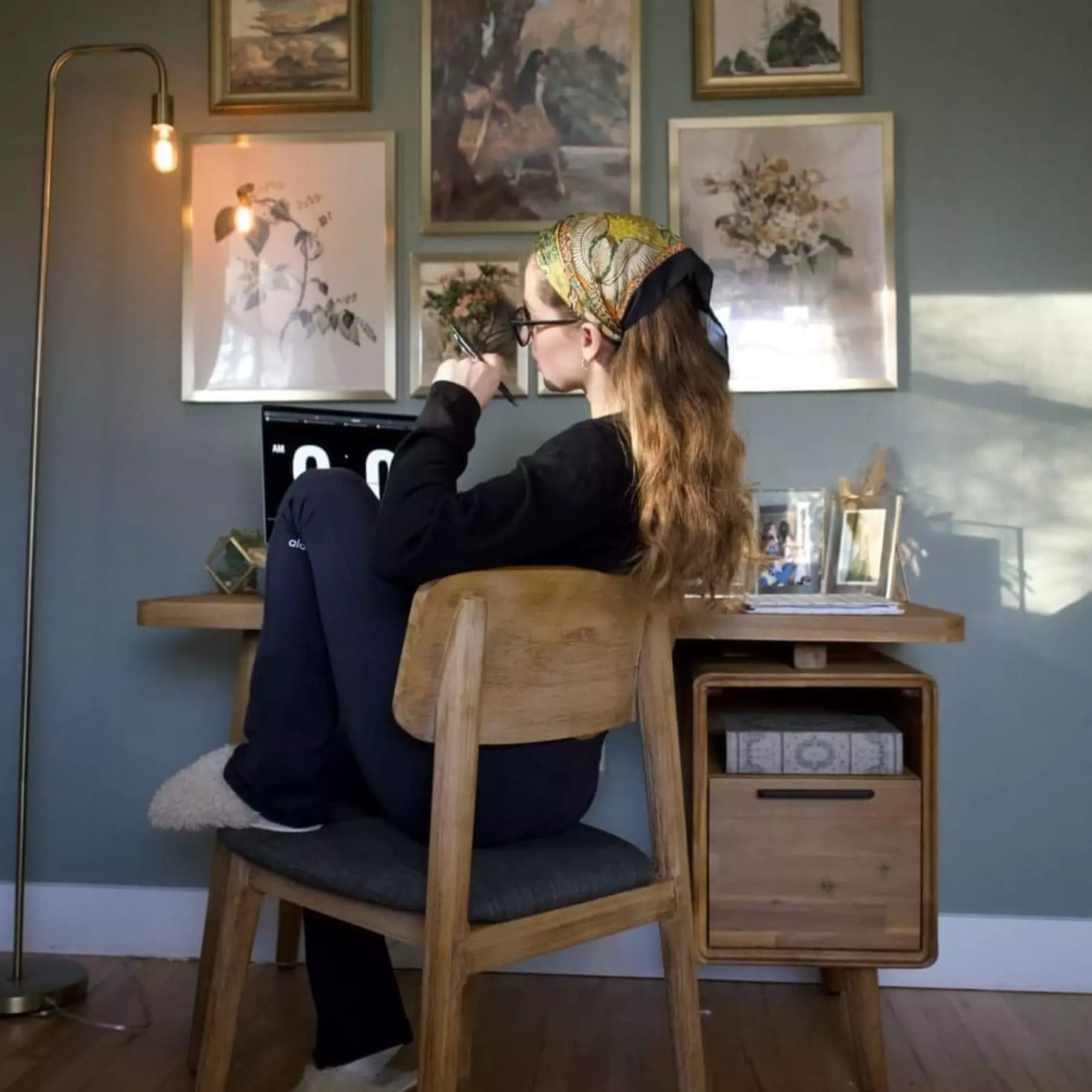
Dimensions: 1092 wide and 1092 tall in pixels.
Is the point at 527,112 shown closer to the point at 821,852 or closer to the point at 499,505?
the point at 499,505

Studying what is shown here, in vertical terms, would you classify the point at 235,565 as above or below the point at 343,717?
above

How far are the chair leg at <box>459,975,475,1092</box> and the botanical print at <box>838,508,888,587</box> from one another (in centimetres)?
94

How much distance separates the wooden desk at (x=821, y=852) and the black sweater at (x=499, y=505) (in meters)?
0.36

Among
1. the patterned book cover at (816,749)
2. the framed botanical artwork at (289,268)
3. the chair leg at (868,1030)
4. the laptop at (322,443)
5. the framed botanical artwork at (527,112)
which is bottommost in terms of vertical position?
the chair leg at (868,1030)

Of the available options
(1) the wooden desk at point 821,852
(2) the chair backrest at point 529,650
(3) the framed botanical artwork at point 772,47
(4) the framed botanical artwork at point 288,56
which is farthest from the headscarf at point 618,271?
(4) the framed botanical artwork at point 288,56

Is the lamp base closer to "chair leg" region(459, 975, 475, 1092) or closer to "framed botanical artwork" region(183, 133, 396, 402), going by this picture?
"chair leg" region(459, 975, 475, 1092)

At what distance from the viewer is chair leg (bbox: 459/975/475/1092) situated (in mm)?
1598

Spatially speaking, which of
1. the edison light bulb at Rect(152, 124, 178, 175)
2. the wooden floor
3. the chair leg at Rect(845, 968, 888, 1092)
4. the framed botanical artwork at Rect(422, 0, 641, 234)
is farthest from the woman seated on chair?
the edison light bulb at Rect(152, 124, 178, 175)

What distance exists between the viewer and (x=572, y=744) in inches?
50.3

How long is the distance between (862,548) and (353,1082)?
1.20 m

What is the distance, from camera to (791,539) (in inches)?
79.6

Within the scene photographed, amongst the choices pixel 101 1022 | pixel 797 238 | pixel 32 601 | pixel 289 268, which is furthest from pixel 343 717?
pixel 797 238

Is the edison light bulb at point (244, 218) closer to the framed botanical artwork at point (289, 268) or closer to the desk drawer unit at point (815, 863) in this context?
the framed botanical artwork at point (289, 268)

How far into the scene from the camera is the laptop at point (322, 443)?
1.86 metres
